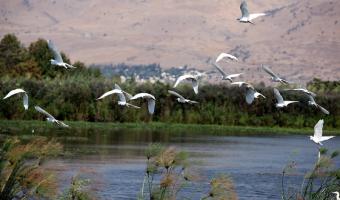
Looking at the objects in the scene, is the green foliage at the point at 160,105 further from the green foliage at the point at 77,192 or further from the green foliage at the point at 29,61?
the green foliage at the point at 77,192

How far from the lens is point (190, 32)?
174 m

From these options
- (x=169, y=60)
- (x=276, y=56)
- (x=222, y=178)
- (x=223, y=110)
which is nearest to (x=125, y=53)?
(x=169, y=60)

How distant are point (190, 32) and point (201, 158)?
141126mm

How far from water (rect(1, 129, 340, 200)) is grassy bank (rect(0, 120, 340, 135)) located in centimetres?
54

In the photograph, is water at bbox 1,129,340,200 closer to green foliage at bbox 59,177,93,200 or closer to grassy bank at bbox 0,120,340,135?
grassy bank at bbox 0,120,340,135

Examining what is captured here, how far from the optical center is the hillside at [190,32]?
14812cm

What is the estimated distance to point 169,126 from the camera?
4519 cm

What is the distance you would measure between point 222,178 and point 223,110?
3688 cm

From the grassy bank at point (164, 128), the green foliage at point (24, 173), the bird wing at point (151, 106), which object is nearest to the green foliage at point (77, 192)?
the green foliage at point (24, 173)

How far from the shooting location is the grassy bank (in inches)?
1580

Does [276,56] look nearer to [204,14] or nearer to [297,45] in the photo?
[297,45]

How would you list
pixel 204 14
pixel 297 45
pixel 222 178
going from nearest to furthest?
pixel 222 178 → pixel 297 45 → pixel 204 14

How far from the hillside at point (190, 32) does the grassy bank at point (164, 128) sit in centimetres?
8411

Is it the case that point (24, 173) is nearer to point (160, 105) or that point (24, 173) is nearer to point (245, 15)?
point (245, 15)
